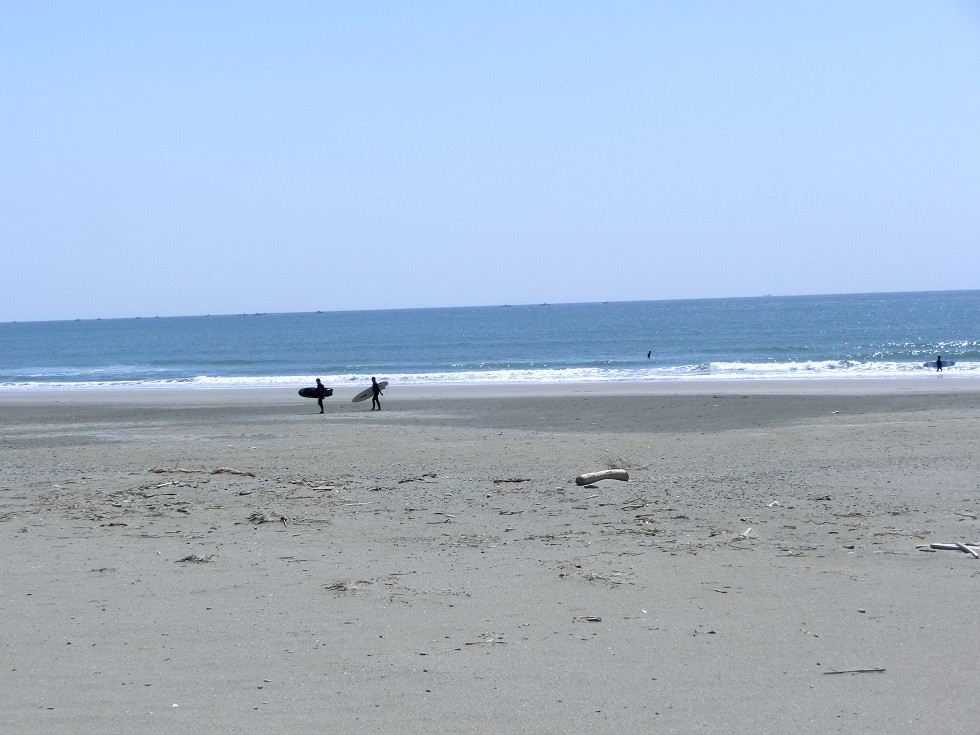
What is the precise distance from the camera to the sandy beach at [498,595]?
14.7ft

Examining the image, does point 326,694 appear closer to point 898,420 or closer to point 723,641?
point 723,641

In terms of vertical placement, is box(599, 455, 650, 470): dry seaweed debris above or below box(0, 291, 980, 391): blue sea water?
below

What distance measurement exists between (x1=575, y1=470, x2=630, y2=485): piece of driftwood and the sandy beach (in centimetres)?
13

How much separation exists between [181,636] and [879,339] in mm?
76071

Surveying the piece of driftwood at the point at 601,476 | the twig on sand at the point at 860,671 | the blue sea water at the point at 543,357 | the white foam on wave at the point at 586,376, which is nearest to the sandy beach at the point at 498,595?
the twig on sand at the point at 860,671

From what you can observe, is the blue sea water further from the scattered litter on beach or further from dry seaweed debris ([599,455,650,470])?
the scattered litter on beach

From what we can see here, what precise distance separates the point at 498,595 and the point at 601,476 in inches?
192

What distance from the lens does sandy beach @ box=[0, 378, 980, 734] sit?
14.7ft

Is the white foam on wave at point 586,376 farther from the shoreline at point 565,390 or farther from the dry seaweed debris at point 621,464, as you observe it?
the dry seaweed debris at point 621,464

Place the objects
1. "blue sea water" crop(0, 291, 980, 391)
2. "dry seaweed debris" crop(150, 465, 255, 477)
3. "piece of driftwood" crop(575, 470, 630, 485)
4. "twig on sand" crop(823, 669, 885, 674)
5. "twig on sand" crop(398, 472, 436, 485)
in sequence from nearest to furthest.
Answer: "twig on sand" crop(823, 669, 885, 674) → "piece of driftwood" crop(575, 470, 630, 485) → "twig on sand" crop(398, 472, 436, 485) → "dry seaweed debris" crop(150, 465, 255, 477) → "blue sea water" crop(0, 291, 980, 391)

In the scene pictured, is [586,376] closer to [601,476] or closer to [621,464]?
[621,464]

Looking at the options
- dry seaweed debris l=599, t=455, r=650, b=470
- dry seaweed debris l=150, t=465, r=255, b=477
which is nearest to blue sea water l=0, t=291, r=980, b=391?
dry seaweed debris l=599, t=455, r=650, b=470

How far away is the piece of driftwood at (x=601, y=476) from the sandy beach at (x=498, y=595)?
0.44ft

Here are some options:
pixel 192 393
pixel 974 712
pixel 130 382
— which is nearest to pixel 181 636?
pixel 974 712
